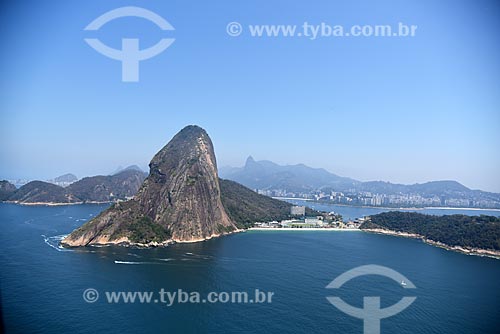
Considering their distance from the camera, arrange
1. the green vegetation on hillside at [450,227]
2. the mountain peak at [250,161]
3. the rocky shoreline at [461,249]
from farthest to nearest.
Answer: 1. the mountain peak at [250,161]
2. the green vegetation on hillside at [450,227]
3. the rocky shoreline at [461,249]

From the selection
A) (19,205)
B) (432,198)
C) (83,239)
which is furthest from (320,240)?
(432,198)

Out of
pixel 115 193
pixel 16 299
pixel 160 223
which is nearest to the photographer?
pixel 16 299

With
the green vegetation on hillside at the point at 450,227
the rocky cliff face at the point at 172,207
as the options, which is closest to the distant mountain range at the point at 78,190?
the rocky cliff face at the point at 172,207

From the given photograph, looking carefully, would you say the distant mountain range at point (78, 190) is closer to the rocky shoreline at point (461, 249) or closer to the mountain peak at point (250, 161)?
the rocky shoreline at point (461, 249)

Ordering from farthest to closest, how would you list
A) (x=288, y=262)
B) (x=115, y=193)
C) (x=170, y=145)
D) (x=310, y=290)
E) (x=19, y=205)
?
A: (x=115, y=193)
(x=19, y=205)
(x=170, y=145)
(x=288, y=262)
(x=310, y=290)

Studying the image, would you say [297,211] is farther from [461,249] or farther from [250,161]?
[250,161]

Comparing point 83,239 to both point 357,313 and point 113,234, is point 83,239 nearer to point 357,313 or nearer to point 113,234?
point 113,234
